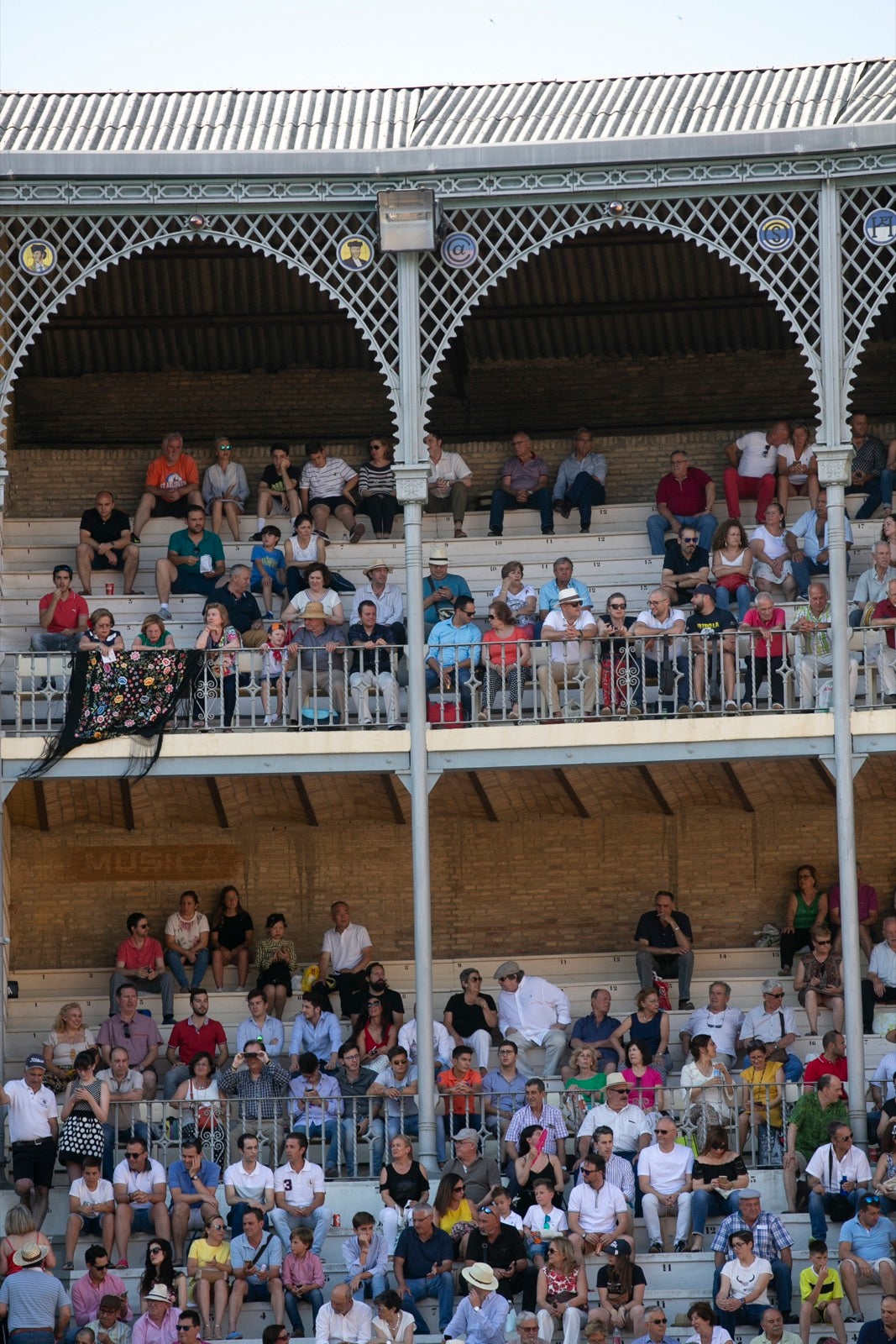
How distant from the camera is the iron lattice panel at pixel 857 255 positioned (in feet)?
55.5

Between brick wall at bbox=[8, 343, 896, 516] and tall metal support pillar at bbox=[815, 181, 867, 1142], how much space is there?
14.8 feet

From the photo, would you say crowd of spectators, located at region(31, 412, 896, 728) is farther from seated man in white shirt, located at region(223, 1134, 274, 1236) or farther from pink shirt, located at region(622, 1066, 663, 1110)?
seated man in white shirt, located at region(223, 1134, 274, 1236)

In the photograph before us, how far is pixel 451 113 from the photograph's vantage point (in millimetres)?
18328

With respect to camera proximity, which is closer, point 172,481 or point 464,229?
point 464,229

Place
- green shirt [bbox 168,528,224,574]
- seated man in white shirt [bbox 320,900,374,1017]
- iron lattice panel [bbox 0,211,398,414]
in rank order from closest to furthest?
iron lattice panel [bbox 0,211,398,414] < seated man in white shirt [bbox 320,900,374,1017] < green shirt [bbox 168,528,224,574]

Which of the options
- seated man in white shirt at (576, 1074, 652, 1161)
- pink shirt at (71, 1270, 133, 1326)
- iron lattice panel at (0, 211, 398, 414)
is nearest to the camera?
pink shirt at (71, 1270, 133, 1326)

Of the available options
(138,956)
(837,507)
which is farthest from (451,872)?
(837,507)

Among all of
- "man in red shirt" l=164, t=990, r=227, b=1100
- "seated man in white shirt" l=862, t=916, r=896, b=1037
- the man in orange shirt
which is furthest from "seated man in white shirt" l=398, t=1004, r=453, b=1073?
"seated man in white shirt" l=862, t=916, r=896, b=1037

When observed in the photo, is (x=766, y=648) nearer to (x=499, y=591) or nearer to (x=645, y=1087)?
(x=499, y=591)

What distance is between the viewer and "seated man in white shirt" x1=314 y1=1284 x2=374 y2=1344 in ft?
47.5

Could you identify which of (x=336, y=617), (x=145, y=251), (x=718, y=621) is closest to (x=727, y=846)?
(x=718, y=621)

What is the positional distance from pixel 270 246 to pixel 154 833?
5610mm

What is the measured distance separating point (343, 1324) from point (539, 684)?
5.20 meters

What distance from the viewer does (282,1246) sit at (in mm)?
15273
